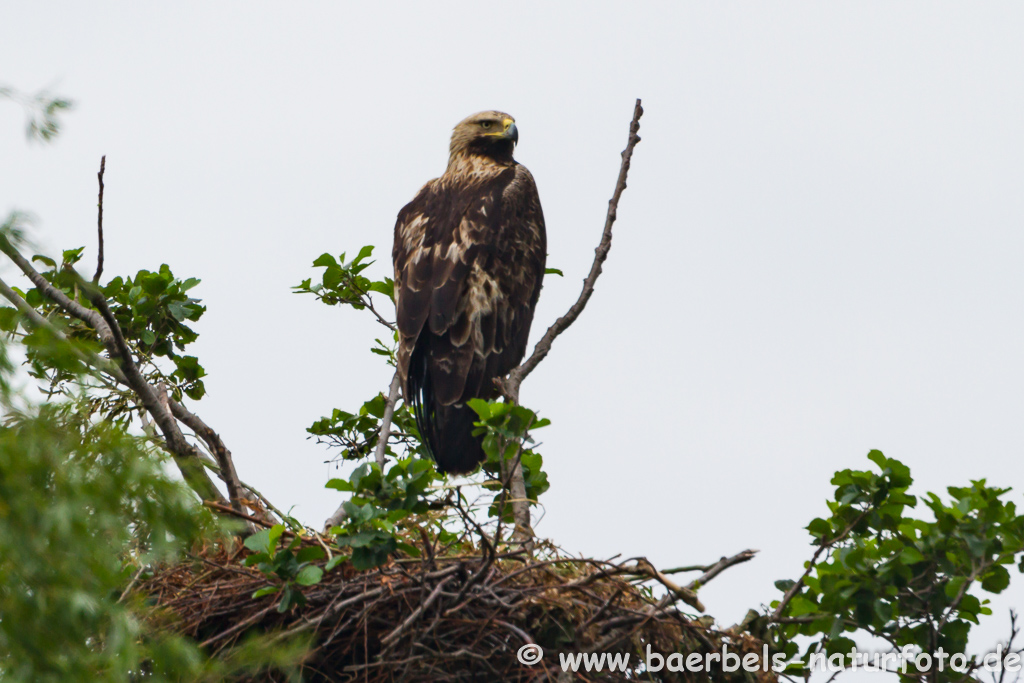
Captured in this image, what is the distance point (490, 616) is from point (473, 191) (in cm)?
330

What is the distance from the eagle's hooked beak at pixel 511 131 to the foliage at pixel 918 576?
3844 millimetres

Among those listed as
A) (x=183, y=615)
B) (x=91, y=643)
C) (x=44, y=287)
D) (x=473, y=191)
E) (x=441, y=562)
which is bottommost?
(x=91, y=643)

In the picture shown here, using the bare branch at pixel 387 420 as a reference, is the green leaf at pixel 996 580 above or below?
below

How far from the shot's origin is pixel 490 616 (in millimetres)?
3293

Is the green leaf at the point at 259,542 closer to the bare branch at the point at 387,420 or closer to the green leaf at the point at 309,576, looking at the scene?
the green leaf at the point at 309,576

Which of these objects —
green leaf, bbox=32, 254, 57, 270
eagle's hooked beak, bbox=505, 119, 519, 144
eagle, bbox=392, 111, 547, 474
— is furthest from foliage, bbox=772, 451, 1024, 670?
eagle's hooked beak, bbox=505, 119, 519, 144

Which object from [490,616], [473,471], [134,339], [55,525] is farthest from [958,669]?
[134,339]

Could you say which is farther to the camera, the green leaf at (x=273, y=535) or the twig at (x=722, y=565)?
the green leaf at (x=273, y=535)

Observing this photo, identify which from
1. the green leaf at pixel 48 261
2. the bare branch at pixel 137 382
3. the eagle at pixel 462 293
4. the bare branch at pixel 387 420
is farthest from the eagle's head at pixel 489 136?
the bare branch at pixel 137 382

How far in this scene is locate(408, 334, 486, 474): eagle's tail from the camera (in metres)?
5.15

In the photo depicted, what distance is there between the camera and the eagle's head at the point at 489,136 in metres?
6.71

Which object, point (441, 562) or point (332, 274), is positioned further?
point (332, 274)

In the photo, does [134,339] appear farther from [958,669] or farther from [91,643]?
[958,669]

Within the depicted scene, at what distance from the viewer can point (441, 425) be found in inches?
205
